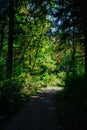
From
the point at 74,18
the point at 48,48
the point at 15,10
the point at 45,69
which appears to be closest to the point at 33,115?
the point at 74,18

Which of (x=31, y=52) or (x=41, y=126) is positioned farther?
(x=31, y=52)

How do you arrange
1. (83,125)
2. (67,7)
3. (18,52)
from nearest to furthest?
(83,125) → (67,7) → (18,52)

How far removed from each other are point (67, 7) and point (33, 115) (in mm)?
6649

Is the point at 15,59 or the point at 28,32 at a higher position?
the point at 28,32

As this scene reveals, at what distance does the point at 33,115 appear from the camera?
489 inches

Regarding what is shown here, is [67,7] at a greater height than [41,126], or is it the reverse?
[67,7]

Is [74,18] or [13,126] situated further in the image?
[74,18]

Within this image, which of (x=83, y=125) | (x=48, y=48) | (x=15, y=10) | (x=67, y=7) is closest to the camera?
(x=83, y=125)

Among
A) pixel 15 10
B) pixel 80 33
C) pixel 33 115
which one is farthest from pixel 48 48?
pixel 33 115

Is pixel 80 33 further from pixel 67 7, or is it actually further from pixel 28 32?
pixel 28 32

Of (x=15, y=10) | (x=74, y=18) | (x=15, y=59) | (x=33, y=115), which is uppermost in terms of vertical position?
(x=15, y=10)

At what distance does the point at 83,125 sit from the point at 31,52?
29.0 m

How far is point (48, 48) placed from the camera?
144ft

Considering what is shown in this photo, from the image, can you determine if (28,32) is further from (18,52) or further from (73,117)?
(73,117)
